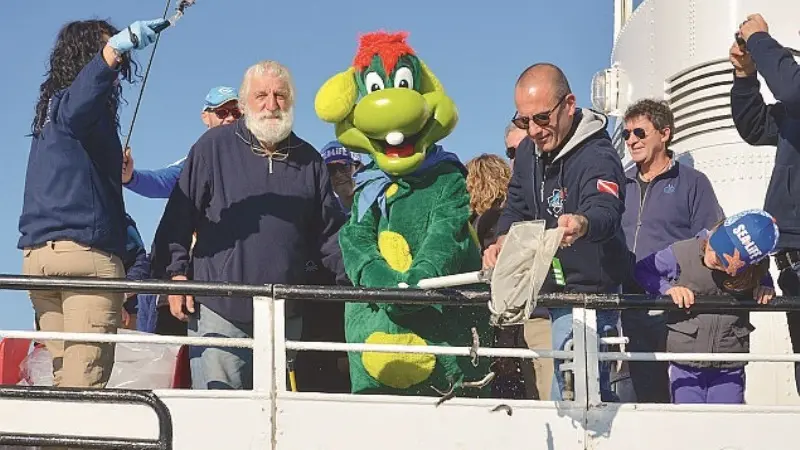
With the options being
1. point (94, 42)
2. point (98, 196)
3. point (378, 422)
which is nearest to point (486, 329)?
point (378, 422)

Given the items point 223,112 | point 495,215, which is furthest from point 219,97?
point 495,215

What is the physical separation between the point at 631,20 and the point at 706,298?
436cm

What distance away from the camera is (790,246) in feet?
14.2

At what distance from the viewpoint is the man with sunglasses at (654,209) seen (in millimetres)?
4973

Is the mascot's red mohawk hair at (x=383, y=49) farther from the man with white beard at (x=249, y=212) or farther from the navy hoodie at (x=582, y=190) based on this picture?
the navy hoodie at (x=582, y=190)

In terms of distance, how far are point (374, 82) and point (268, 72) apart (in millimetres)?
666

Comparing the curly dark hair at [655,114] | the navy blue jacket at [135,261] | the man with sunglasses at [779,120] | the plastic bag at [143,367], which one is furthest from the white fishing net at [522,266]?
the navy blue jacket at [135,261]

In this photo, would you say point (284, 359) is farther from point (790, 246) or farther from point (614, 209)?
point (790, 246)

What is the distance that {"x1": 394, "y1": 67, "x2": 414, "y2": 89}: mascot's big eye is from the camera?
451 cm

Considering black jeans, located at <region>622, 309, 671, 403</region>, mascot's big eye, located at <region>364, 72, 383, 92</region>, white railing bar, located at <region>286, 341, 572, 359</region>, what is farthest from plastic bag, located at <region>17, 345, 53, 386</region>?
black jeans, located at <region>622, 309, 671, 403</region>

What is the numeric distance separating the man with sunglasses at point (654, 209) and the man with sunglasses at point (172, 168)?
2.25 m

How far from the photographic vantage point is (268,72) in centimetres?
493

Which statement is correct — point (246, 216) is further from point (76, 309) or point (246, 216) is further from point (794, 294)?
point (794, 294)

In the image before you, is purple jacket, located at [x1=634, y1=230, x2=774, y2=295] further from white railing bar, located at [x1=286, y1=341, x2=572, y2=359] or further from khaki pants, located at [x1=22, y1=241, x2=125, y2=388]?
khaki pants, located at [x1=22, y1=241, x2=125, y2=388]
